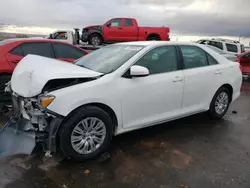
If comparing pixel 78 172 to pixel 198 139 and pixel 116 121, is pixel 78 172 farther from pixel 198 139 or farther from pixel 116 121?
pixel 198 139

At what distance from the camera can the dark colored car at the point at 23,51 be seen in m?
5.53

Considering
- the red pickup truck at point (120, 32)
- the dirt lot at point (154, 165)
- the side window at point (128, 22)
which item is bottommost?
the dirt lot at point (154, 165)

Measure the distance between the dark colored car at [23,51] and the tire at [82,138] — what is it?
2742 mm

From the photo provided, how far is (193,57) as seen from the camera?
464 cm

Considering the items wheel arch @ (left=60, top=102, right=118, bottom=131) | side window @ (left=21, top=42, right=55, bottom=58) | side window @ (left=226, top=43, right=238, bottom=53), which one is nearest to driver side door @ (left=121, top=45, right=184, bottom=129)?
wheel arch @ (left=60, top=102, right=118, bottom=131)

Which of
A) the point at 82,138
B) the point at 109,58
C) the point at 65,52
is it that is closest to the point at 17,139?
the point at 82,138

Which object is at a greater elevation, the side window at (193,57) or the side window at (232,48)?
Result: the side window at (193,57)

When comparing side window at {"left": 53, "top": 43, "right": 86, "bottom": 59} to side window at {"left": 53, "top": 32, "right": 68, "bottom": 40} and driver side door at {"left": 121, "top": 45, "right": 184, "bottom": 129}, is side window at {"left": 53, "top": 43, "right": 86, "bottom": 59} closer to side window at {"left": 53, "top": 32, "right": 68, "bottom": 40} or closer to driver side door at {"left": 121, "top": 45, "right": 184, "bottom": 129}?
driver side door at {"left": 121, "top": 45, "right": 184, "bottom": 129}

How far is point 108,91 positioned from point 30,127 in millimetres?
1122

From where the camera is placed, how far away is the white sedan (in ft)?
10.7

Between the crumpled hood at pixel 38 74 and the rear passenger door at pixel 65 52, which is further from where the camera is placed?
the rear passenger door at pixel 65 52

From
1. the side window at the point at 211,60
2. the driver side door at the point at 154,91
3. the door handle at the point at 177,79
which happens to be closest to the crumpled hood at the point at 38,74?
the driver side door at the point at 154,91

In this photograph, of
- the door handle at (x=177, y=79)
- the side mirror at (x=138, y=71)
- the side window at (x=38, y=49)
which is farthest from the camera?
the side window at (x=38, y=49)

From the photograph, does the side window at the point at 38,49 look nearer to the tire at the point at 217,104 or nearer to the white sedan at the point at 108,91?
the white sedan at the point at 108,91
